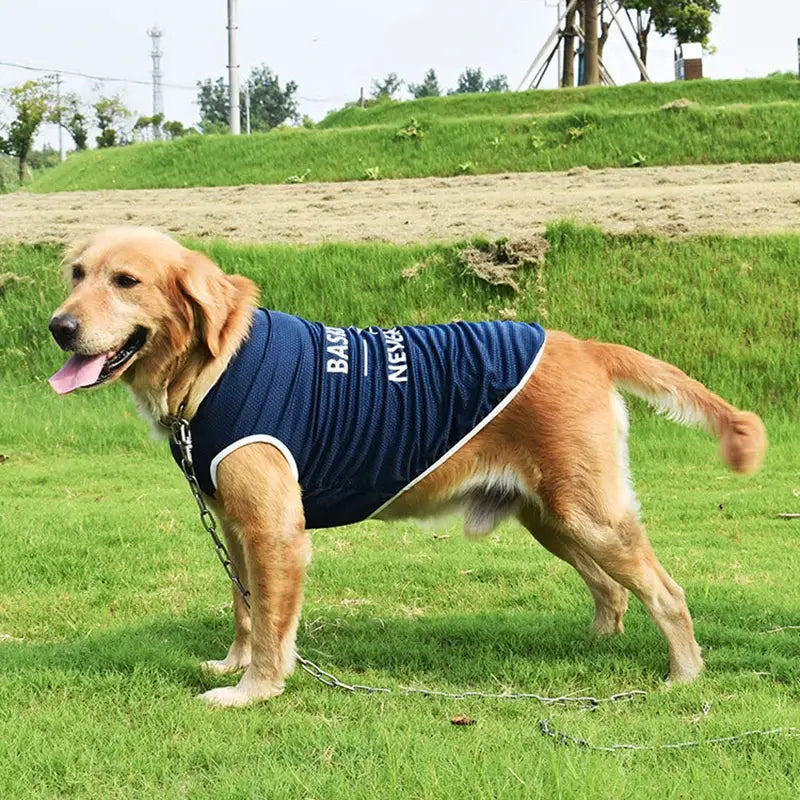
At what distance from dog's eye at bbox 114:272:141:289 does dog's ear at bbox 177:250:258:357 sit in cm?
19

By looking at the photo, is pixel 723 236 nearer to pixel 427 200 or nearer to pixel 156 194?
pixel 427 200

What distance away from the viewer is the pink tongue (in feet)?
13.1

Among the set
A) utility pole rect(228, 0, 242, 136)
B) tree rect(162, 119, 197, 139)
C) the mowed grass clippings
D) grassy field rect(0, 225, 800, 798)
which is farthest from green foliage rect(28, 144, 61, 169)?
grassy field rect(0, 225, 800, 798)

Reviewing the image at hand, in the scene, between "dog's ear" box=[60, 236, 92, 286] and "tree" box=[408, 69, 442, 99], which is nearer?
"dog's ear" box=[60, 236, 92, 286]

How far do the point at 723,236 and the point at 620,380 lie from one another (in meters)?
8.21

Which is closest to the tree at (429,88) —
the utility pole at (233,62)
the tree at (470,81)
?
the tree at (470,81)

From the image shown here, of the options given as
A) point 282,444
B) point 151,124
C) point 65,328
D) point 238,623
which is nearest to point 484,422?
point 282,444

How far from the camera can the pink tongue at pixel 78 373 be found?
4.01 metres

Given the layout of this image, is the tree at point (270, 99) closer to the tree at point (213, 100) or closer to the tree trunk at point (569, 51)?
the tree at point (213, 100)

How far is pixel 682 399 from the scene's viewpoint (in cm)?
471

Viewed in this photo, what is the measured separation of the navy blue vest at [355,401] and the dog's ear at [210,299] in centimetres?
11

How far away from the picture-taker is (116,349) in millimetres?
4145

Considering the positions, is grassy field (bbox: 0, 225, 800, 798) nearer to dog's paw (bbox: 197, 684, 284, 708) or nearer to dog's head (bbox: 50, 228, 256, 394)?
dog's paw (bbox: 197, 684, 284, 708)

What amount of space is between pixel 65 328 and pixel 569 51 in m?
28.9
